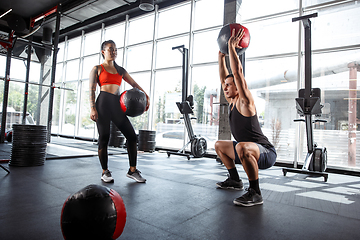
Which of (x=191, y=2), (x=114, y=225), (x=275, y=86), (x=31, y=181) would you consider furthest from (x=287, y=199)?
(x=191, y=2)

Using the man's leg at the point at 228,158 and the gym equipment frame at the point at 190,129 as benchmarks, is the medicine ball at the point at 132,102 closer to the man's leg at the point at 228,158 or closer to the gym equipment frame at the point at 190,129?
the man's leg at the point at 228,158

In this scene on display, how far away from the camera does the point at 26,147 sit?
3055 mm

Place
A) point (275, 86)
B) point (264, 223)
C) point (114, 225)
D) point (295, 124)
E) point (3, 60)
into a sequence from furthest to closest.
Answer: point (3, 60) < point (275, 86) < point (295, 124) < point (264, 223) < point (114, 225)

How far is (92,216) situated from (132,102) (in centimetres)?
146

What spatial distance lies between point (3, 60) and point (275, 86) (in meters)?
6.89

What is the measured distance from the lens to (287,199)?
81.9 inches

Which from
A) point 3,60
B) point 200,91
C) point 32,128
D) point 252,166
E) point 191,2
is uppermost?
point 191,2

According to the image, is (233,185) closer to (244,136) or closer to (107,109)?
(244,136)

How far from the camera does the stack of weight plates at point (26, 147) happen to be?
9.90ft

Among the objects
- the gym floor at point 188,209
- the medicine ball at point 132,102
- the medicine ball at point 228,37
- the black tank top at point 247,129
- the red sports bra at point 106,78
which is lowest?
the gym floor at point 188,209

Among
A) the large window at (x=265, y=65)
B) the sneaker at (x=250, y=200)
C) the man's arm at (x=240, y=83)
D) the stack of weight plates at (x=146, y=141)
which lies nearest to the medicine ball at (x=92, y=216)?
the sneaker at (x=250, y=200)

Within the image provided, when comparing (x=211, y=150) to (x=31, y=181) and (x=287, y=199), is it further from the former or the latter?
(x=31, y=181)

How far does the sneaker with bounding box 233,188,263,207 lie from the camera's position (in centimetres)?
180

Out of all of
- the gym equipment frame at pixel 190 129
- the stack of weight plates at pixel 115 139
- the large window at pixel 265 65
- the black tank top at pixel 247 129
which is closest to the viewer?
the black tank top at pixel 247 129
